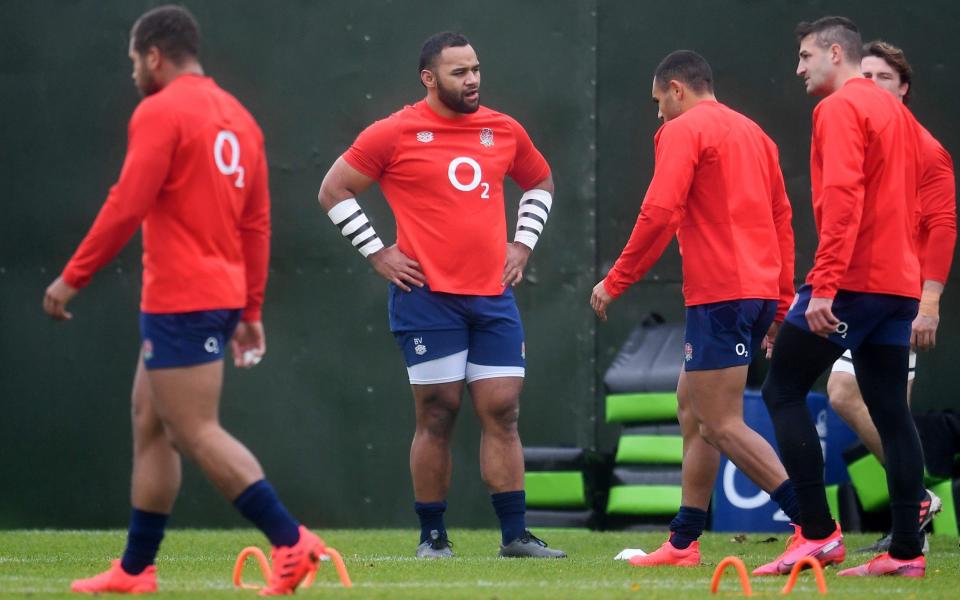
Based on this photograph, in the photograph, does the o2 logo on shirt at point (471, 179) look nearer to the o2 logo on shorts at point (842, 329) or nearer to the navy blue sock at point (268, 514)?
the o2 logo on shorts at point (842, 329)

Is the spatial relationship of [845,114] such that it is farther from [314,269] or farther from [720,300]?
[314,269]

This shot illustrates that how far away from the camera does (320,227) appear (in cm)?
989

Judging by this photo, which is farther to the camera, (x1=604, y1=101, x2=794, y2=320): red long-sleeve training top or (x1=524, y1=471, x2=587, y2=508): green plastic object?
(x1=524, y1=471, x2=587, y2=508): green plastic object

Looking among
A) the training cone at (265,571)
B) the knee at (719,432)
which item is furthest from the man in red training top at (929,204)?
the training cone at (265,571)

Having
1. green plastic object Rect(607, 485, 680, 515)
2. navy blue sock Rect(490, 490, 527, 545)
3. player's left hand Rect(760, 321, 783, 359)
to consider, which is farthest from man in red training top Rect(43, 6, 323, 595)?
green plastic object Rect(607, 485, 680, 515)

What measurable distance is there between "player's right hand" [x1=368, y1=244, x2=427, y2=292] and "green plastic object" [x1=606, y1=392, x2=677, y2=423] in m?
2.49

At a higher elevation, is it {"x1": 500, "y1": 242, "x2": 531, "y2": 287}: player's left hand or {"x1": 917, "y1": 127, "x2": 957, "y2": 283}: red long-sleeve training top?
{"x1": 917, "y1": 127, "x2": 957, "y2": 283}: red long-sleeve training top

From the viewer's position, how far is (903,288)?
5.65 metres

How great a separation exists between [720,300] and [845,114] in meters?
0.97

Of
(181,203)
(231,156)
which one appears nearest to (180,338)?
(181,203)

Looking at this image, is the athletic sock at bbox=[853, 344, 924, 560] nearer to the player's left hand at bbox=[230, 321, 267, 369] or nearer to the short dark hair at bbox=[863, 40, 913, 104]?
the short dark hair at bbox=[863, 40, 913, 104]

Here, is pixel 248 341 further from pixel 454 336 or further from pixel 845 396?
pixel 845 396

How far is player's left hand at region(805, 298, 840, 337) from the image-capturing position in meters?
5.43

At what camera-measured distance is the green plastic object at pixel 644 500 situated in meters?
8.71
